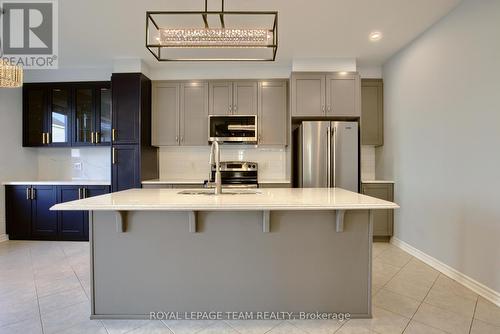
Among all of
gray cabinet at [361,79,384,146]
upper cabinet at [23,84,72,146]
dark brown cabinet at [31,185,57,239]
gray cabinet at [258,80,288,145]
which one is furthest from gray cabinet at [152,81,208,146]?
gray cabinet at [361,79,384,146]

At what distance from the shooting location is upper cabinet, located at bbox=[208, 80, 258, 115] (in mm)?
3928

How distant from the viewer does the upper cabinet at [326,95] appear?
3688 millimetres

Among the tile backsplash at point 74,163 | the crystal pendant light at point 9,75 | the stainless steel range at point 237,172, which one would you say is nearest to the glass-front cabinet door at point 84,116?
the tile backsplash at point 74,163

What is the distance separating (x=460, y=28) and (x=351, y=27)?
1.01m

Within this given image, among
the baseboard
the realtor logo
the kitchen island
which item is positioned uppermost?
the realtor logo

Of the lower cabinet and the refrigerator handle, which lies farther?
the lower cabinet

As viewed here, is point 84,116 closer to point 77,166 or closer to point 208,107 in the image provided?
point 77,166

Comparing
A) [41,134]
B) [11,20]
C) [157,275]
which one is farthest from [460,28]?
[41,134]

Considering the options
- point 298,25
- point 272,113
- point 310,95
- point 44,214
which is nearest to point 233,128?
point 272,113

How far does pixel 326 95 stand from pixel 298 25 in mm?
1144

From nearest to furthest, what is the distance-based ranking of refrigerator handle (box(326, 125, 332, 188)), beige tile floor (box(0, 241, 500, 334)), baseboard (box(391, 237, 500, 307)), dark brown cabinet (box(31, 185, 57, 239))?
beige tile floor (box(0, 241, 500, 334)) < baseboard (box(391, 237, 500, 307)) < refrigerator handle (box(326, 125, 332, 188)) < dark brown cabinet (box(31, 185, 57, 239))

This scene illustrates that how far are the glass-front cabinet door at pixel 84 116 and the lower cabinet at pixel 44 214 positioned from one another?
77cm

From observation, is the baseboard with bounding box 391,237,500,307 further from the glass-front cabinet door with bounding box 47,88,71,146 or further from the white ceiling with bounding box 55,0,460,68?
the glass-front cabinet door with bounding box 47,88,71,146

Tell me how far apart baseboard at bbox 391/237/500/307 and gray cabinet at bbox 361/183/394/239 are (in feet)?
0.81
